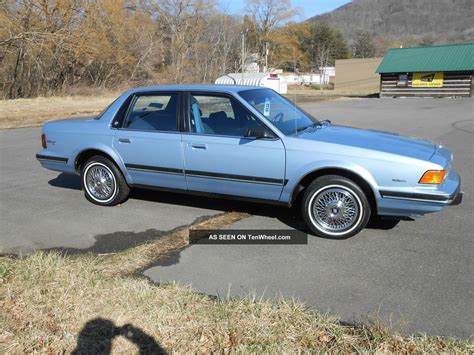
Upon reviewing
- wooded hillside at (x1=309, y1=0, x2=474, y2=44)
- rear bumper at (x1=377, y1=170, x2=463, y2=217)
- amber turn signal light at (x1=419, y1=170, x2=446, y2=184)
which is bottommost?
rear bumper at (x1=377, y1=170, x2=463, y2=217)

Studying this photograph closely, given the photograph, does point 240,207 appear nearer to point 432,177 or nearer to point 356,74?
point 432,177

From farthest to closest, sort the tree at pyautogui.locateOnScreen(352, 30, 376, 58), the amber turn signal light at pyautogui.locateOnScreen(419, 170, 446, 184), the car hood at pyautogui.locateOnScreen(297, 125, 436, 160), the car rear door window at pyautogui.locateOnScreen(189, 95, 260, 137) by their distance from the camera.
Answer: the tree at pyautogui.locateOnScreen(352, 30, 376, 58) < the car rear door window at pyautogui.locateOnScreen(189, 95, 260, 137) < the car hood at pyautogui.locateOnScreen(297, 125, 436, 160) < the amber turn signal light at pyautogui.locateOnScreen(419, 170, 446, 184)

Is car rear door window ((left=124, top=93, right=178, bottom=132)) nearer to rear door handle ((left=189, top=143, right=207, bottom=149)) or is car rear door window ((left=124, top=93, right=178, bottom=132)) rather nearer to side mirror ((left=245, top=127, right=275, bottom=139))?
rear door handle ((left=189, top=143, right=207, bottom=149))

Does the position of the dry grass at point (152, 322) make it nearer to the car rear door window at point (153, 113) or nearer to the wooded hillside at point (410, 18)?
the car rear door window at point (153, 113)

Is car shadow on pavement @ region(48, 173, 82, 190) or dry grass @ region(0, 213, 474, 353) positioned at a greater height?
dry grass @ region(0, 213, 474, 353)

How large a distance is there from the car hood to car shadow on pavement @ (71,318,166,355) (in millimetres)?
2722

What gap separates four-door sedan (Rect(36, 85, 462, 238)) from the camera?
4418 millimetres

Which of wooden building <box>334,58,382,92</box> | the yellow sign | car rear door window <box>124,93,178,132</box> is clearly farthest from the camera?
wooden building <box>334,58,382,92</box>

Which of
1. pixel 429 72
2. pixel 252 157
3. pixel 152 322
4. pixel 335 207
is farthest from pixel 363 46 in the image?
pixel 152 322

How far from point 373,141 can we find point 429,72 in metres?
32.3

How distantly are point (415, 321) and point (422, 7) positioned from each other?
505 feet

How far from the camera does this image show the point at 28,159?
9703 mm

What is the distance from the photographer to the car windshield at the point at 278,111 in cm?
509

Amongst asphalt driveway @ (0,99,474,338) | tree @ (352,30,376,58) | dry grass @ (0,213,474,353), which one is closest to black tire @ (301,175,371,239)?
asphalt driveway @ (0,99,474,338)
